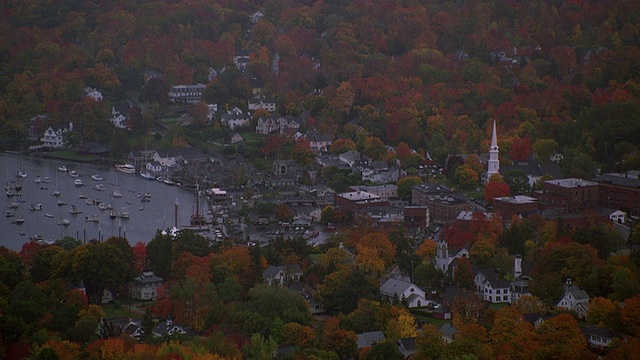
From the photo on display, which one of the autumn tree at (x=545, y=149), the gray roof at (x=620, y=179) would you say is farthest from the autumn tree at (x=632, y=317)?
the autumn tree at (x=545, y=149)

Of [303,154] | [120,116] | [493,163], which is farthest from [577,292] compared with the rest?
Answer: [120,116]

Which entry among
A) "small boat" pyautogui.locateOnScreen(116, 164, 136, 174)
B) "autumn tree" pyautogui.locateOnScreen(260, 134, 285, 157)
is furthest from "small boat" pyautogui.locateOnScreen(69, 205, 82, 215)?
"autumn tree" pyautogui.locateOnScreen(260, 134, 285, 157)

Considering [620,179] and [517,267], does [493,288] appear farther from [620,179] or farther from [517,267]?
[620,179]

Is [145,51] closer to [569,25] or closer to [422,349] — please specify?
[569,25]

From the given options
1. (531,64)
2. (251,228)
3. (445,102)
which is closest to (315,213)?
(251,228)

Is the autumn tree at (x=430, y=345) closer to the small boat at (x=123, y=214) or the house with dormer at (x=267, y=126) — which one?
the small boat at (x=123, y=214)

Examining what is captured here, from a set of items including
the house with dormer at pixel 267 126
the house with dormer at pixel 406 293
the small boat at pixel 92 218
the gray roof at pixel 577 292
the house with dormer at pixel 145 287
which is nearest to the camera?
the gray roof at pixel 577 292
